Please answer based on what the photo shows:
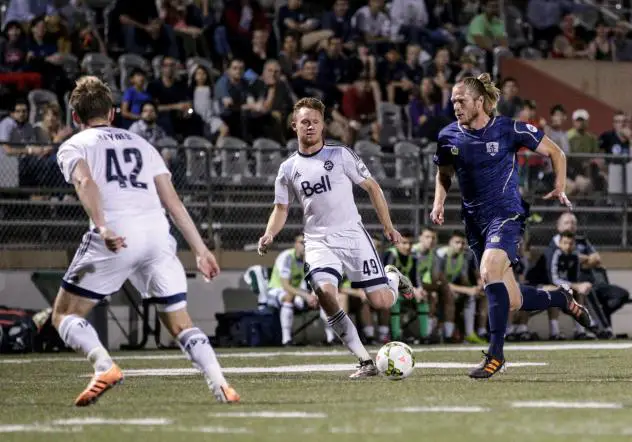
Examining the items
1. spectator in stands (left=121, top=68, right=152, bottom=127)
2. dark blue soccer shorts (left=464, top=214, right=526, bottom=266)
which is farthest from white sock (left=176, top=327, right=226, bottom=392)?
spectator in stands (left=121, top=68, right=152, bottom=127)

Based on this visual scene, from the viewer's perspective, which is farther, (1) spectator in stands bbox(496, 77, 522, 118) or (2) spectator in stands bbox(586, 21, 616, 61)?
(2) spectator in stands bbox(586, 21, 616, 61)

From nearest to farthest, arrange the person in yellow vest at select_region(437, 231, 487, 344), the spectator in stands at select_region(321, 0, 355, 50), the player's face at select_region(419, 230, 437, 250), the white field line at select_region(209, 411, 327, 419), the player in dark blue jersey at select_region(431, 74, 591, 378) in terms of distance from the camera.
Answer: the white field line at select_region(209, 411, 327, 419) < the player in dark blue jersey at select_region(431, 74, 591, 378) < the player's face at select_region(419, 230, 437, 250) < the person in yellow vest at select_region(437, 231, 487, 344) < the spectator in stands at select_region(321, 0, 355, 50)

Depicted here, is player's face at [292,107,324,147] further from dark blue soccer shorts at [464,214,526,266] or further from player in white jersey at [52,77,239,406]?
player in white jersey at [52,77,239,406]

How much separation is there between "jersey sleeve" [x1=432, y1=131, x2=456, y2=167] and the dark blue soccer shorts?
20.6 inches

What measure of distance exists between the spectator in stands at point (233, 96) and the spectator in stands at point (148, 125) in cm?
145

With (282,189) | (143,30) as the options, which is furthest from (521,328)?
(282,189)

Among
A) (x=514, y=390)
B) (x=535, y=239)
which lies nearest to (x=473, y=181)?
(x=514, y=390)

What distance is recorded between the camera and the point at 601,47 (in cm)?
2675

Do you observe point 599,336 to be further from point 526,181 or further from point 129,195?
point 129,195

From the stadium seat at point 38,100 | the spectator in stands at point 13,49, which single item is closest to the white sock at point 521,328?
the stadium seat at point 38,100

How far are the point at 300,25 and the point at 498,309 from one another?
13633 millimetres

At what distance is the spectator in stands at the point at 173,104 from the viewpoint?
66.7 feet

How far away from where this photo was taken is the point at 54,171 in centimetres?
1875

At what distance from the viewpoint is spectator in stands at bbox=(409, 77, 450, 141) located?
22.0m
